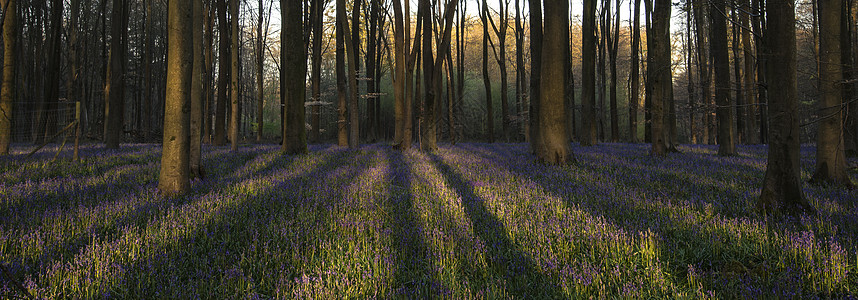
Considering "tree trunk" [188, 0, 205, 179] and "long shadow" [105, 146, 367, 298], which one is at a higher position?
"tree trunk" [188, 0, 205, 179]

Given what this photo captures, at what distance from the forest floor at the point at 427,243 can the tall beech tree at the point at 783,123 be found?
0.29 meters

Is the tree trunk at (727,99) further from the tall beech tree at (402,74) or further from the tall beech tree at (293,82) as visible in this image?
the tall beech tree at (293,82)

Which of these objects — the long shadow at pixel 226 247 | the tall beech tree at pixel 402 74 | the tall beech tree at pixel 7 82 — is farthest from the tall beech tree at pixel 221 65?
the long shadow at pixel 226 247

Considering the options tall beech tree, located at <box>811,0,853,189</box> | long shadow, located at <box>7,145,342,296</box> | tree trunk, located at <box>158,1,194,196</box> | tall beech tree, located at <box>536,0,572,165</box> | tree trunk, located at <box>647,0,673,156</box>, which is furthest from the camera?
tree trunk, located at <box>647,0,673,156</box>

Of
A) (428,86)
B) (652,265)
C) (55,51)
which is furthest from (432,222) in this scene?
(55,51)

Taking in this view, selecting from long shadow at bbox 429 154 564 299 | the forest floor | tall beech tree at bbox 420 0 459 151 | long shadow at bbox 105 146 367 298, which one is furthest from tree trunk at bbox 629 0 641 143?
long shadow at bbox 105 146 367 298

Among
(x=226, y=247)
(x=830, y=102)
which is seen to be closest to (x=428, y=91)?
(x=830, y=102)

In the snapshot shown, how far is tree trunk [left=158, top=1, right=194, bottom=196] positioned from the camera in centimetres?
525

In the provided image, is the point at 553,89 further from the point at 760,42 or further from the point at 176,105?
the point at 760,42

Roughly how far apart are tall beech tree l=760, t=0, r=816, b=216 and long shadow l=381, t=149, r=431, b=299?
147 inches

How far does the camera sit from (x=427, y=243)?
317 cm

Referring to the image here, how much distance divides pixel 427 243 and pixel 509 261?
0.74 m

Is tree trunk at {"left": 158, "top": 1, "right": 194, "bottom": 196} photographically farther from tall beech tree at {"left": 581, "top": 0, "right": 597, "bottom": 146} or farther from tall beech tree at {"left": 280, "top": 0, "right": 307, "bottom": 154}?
tall beech tree at {"left": 581, "top": 0, "right": 597, "bottom": 146}

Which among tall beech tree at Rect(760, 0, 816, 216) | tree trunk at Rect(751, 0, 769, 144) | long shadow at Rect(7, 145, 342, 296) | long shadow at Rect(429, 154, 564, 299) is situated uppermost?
tree trunk at Rect(751, 0, 769, 144)
